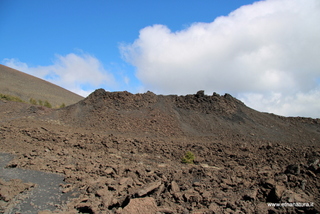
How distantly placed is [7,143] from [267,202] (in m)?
13.7

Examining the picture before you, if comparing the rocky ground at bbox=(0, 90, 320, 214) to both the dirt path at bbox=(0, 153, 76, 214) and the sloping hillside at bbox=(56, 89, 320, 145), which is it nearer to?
the sloping hillside at bbox=(56, 89, 320, 145)

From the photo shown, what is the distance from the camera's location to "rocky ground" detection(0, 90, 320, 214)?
6582 millimetres

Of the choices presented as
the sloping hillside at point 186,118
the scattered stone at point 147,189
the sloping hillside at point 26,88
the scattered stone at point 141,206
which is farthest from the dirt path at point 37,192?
the sloping hillside at point 26,88

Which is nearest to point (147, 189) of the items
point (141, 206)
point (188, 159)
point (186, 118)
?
point (141, 206)

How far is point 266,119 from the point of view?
957 inches

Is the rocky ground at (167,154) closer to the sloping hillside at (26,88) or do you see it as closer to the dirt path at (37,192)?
the dirt path at (37,192)

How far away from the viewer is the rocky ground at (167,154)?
21.6ft

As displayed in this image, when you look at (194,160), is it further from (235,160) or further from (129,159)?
(129,159)

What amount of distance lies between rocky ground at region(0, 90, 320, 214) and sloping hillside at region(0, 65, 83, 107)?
132 ft

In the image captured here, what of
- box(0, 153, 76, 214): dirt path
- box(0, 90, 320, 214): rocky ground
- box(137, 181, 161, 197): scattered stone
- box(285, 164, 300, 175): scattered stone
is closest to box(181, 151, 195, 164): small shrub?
box(0, 90, 320, 214): rocky ground

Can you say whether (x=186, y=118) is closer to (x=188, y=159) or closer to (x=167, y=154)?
(x=167, y=154)

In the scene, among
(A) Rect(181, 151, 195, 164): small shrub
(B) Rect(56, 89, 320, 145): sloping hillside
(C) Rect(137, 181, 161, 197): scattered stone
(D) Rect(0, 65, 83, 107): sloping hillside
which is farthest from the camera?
(D) Rect(0, 65, 83, 107): sloping hillside

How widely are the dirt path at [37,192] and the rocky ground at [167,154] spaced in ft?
0.74

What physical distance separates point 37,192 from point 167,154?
8.14 meters
